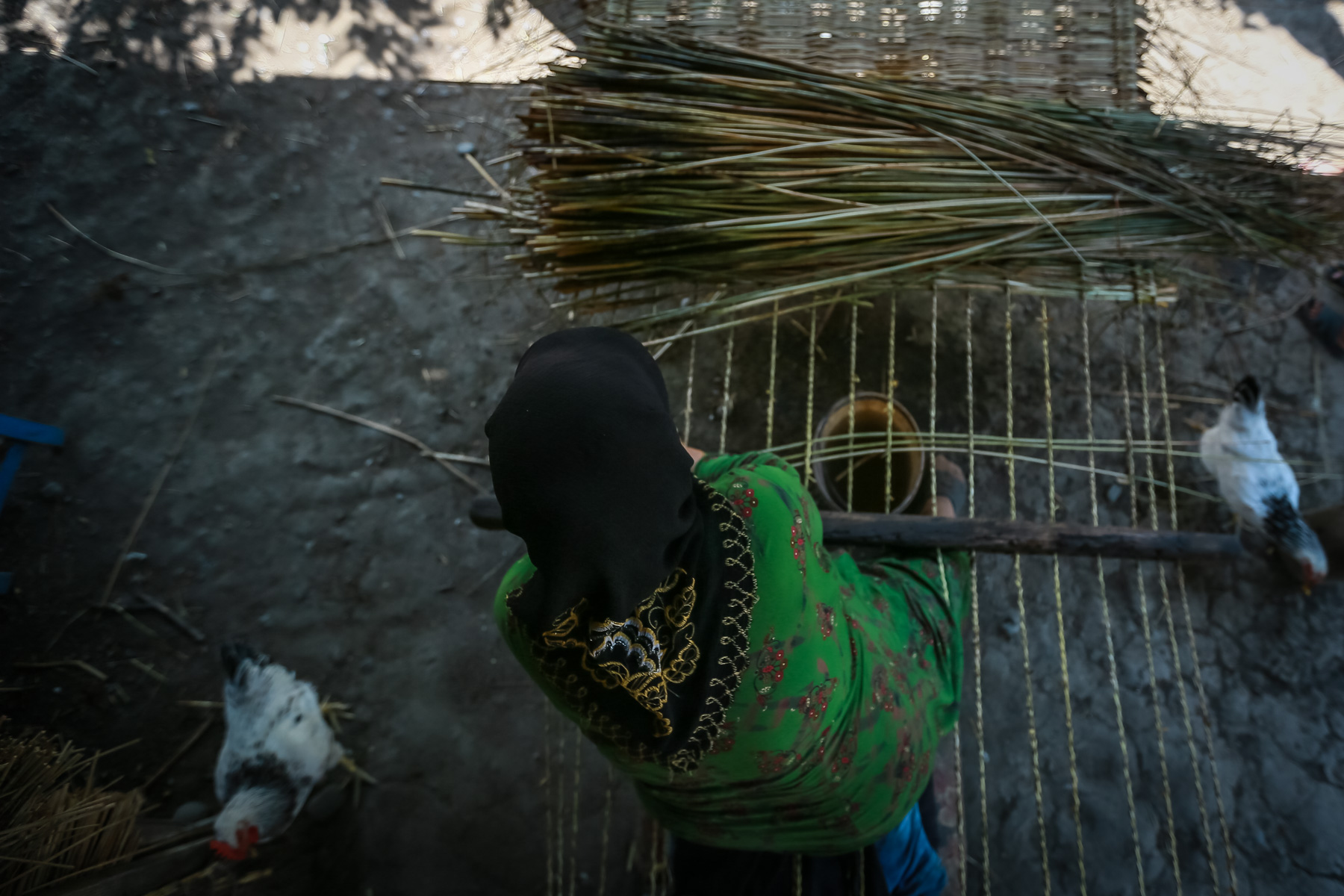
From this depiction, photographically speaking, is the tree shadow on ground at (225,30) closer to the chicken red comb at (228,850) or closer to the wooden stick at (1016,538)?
the wooden stick at (1016,538)

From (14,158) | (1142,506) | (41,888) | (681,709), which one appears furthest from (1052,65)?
(14,158)

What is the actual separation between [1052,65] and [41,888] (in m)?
3.14

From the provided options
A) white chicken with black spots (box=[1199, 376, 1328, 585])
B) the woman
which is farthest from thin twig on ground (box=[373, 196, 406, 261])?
white chicken with black spots (box=[1199, 376, 1328, 585])

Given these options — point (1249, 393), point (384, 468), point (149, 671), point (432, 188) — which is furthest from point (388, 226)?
point (1249, 393)

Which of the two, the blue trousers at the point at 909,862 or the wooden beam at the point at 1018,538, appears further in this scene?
the wooden beam at the point at 1018,538

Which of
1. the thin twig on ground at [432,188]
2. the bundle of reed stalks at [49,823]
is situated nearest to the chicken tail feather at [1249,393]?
the thin twig on ground at [432,188]

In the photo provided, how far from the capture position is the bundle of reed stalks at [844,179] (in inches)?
65.8

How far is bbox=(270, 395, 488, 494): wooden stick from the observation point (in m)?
2.47

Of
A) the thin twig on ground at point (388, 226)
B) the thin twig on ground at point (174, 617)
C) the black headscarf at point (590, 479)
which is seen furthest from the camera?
the thin twig on ground at point (388, 226)

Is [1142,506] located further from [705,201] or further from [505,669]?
[505,669]

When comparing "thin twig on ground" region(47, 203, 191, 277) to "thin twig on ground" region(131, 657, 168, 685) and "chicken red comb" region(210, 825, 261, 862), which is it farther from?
"chicken red comb" region(210, 825, 261, 862)

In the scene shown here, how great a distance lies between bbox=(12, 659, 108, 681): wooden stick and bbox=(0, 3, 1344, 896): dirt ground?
0.02m

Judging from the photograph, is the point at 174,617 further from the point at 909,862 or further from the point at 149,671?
the point at 909,862

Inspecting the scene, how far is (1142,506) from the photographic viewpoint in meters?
2.24
